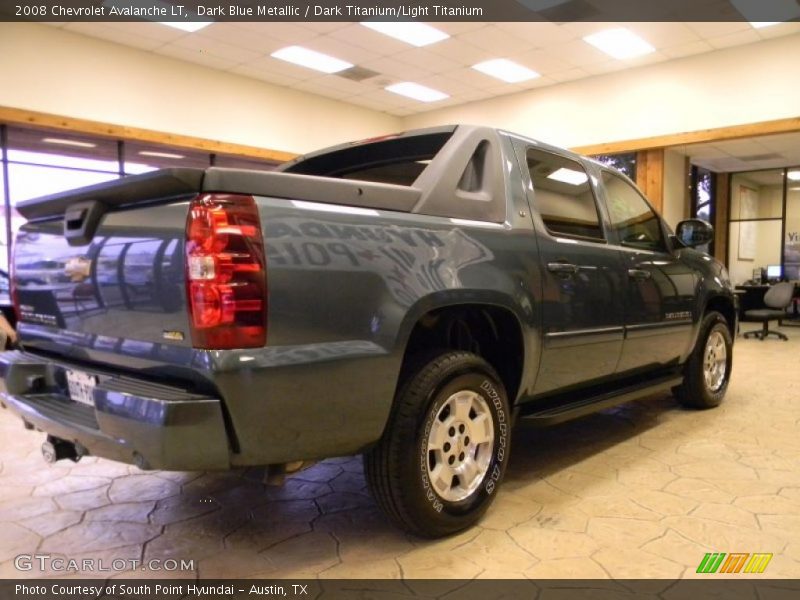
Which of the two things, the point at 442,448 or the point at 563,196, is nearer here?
the point at 442,448

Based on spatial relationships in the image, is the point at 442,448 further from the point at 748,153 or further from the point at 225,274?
the point at 748,153

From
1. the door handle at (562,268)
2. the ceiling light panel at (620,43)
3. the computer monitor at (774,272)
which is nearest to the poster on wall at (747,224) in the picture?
the computer monitor at (774,272)

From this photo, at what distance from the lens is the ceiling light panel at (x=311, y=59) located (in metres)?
9.20

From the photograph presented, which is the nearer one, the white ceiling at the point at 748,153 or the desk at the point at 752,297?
the white ceiling at the point at 748,153

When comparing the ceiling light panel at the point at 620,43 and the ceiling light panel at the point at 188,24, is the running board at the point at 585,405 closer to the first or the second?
the ceiling light panel at the point at 620,43

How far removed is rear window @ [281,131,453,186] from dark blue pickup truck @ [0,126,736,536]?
0.02 metres

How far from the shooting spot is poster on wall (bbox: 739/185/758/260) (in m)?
14.8

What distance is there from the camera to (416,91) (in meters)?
11.4

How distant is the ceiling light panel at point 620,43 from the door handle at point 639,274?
257 inches

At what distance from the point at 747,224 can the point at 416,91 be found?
958 centimetres

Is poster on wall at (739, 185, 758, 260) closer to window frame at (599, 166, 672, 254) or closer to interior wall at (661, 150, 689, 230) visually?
interior wall at (661, 150, 689, 230)

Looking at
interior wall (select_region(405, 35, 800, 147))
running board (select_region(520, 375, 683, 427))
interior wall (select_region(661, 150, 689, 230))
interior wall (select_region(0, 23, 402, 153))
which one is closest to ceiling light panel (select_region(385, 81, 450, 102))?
interior wall (select_region(405, 35, 800, 147))

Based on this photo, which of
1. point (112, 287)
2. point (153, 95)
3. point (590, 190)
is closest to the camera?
point (112, 287)

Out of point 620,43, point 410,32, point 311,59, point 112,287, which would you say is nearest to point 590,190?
point 112,287
